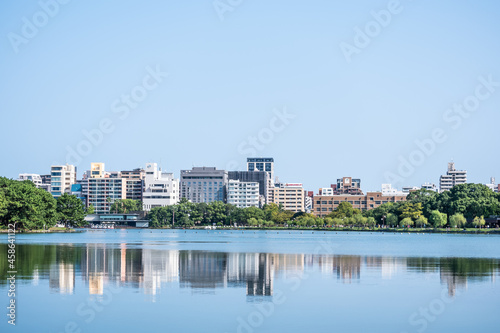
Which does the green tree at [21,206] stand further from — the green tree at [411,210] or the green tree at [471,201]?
the green tree at [411,210]

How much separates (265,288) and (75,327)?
10.3 meters

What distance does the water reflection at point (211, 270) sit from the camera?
2914 cm

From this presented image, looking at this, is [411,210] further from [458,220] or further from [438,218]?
[458,220]

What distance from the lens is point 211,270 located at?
36219mm

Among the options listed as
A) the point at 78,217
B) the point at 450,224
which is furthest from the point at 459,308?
the point at 450,224

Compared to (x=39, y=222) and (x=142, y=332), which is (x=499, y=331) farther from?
(x=39, y=222)
